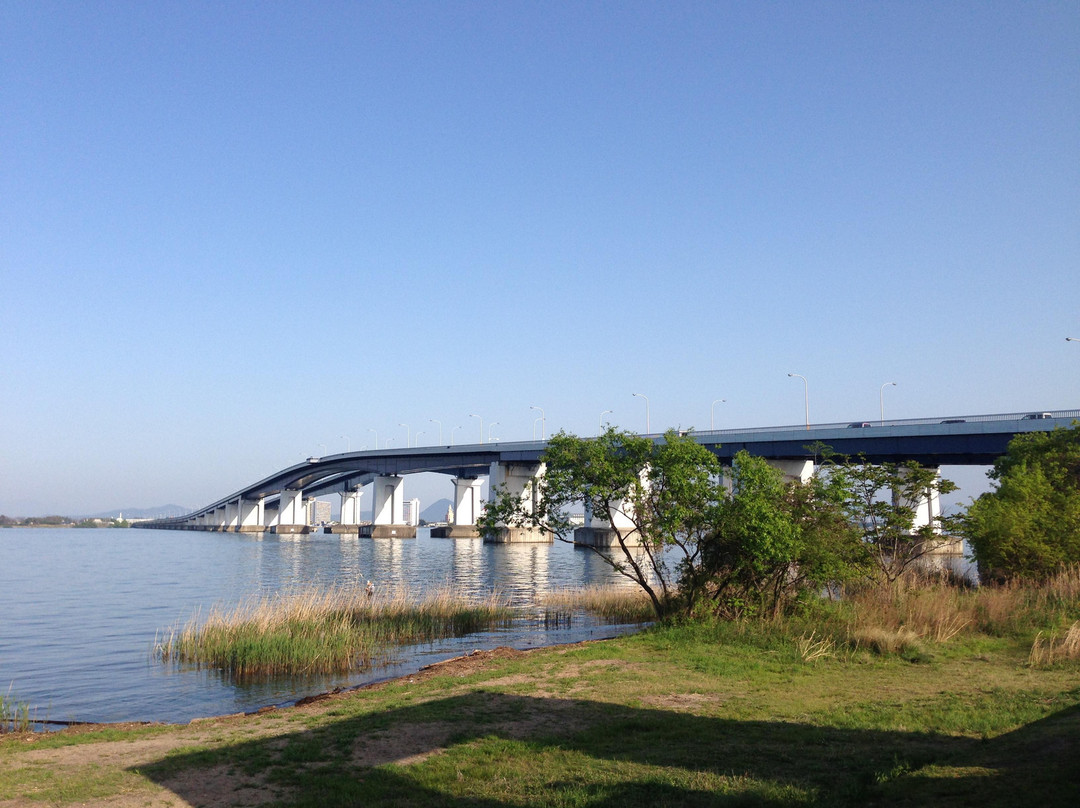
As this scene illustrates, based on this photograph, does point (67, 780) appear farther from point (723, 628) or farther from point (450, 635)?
point (450, 635)

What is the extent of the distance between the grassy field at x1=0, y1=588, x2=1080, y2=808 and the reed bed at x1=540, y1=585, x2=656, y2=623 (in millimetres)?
14025

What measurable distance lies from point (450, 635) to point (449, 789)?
75.6 ft

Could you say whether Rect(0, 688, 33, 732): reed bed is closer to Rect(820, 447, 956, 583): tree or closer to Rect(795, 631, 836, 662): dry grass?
Rect(795, 631, 836, 662): dry grass

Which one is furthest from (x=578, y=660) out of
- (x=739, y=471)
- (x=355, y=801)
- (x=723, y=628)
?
(x=355, y=801)

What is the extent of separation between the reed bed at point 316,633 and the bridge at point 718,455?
657 cm

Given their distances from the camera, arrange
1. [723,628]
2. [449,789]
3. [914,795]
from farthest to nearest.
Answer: [723,628]
[449,789]
[914,795]

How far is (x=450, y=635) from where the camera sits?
33.5 m

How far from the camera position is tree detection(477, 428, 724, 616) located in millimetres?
26828

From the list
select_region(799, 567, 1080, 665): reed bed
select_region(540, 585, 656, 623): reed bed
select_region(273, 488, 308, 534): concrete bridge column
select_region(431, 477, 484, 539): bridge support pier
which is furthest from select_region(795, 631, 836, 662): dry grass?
select_region(273, 488, 308, 534): concrete bridge column

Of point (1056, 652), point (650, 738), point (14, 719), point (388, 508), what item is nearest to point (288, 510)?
point (388, 508)

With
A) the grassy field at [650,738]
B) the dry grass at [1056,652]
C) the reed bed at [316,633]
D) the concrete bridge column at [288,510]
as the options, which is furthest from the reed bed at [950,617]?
the concrete bridge column at [288,510]

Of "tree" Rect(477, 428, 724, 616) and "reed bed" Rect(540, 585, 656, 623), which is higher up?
"tree" Rect(477, 428, 724, 616)

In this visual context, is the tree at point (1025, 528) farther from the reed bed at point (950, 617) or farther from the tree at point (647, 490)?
the tree at point (647, 490)

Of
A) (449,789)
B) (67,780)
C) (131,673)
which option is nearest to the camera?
(449,789)
